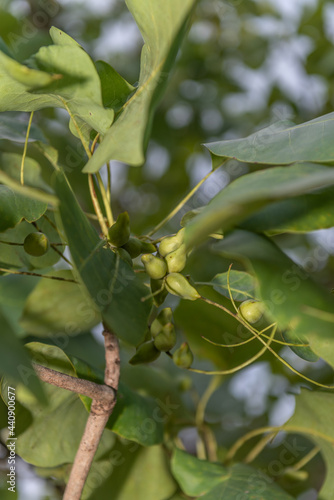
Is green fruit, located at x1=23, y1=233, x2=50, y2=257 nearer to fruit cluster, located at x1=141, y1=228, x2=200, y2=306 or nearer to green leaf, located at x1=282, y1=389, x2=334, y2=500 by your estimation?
fruit cluster, located at x1=141, y1=228, x2=200, y2=306

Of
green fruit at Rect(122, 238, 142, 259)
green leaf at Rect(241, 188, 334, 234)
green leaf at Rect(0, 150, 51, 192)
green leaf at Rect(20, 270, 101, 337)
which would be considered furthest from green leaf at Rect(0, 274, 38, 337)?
green leaf at Rect(241, 188, 334, 234)

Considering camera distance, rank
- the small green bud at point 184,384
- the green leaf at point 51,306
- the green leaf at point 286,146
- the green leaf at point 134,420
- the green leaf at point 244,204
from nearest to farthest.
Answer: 1. the green leaf at point 244,204
2. the green leaf at point 286,146
3. the green leaf at point 134,420
4. the green leaf at point 51,306
5. the small green bud at point 184,384

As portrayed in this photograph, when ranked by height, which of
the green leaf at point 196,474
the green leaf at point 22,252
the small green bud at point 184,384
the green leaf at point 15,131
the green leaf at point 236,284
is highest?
the green leaf at point 15,131

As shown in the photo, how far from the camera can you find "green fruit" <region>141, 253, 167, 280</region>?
0.39 metres

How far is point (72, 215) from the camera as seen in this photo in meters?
0.33

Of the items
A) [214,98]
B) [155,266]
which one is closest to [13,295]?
[155,266]

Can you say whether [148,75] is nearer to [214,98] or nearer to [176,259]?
[176,259]

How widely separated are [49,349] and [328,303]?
0.24 metres

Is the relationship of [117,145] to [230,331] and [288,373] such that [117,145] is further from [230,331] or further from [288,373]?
[288,373]

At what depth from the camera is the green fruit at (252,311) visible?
39cm

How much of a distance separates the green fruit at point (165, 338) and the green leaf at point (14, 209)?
132 mm

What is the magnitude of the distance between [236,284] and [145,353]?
0.10 meters

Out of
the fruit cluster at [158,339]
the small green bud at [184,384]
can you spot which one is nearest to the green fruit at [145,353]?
the fruit cluster at [158,339]

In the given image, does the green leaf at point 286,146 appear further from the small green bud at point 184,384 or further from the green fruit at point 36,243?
the small green bud at point 184,384
